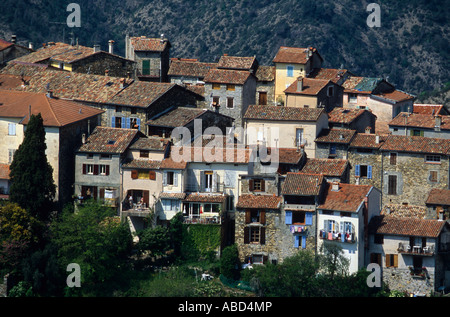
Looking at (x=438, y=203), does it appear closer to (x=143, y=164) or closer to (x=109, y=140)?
(x=143, y=164)

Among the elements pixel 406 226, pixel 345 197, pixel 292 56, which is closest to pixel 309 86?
pixel 292 56

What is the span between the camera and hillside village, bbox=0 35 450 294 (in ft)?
Answer: 252

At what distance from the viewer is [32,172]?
7869 cm

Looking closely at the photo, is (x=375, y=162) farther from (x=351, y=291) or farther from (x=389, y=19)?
(x=389, y=19)

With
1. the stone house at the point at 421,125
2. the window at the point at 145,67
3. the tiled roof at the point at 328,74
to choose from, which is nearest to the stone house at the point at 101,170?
the window at the point at 145,67

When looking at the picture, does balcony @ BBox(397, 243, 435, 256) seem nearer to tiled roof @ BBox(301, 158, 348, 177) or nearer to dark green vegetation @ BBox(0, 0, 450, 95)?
tiled roof @ BBox(301, 158, 348, 177)

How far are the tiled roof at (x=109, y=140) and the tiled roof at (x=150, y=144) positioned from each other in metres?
0.49

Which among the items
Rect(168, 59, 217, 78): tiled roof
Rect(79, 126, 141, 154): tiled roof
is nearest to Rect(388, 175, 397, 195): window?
Rect(79, 126, 141, 154): tiled roof

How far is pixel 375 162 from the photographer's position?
278 ft

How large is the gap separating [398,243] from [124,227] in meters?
18.8

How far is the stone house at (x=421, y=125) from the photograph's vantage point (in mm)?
89562

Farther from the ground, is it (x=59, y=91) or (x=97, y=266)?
(x=59, y=91)

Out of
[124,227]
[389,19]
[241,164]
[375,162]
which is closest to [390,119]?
[375,162]

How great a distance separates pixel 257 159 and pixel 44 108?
1664 centimetres
